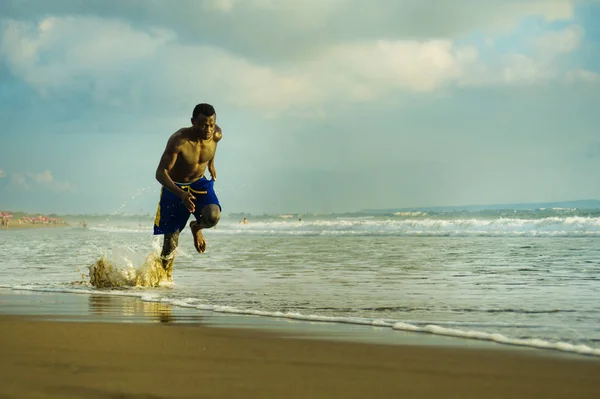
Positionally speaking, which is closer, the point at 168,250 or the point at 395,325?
the point at 395,325

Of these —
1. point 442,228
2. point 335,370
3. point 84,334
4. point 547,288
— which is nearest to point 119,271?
point 84,334

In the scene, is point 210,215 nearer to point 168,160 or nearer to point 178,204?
point 178,204

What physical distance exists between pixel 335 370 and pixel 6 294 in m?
5.82

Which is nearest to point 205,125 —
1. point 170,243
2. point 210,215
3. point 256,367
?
point 210,215

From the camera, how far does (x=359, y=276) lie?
1033 centimetres

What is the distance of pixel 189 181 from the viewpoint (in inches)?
368

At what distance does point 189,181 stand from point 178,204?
1.14 ft

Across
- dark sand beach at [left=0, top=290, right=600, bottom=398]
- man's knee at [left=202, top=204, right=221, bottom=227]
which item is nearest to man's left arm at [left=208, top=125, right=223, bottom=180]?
man's knee at [left=202, top=204, right=221, bottom=227]

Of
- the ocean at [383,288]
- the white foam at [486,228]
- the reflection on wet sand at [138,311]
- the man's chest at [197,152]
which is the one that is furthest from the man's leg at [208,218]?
the white foam at [486,228]

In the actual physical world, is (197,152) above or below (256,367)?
above

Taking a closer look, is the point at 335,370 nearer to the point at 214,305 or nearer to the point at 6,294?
the point at 214,305

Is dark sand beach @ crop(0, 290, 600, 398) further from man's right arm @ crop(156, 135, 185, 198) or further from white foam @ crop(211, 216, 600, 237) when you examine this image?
white foam @ crop(211, 216, 600, 237)

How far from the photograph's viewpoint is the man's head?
29.2 feet

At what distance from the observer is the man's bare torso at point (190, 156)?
911 centimetres
